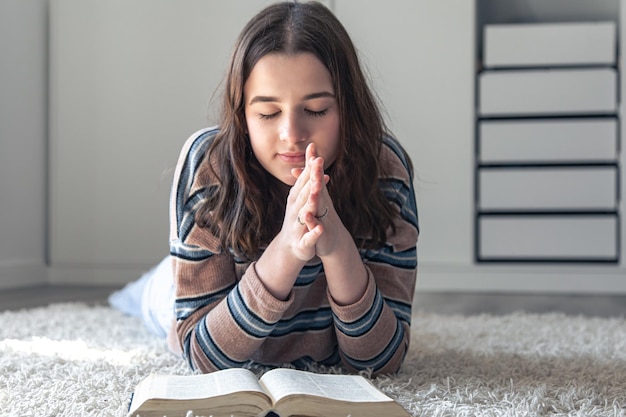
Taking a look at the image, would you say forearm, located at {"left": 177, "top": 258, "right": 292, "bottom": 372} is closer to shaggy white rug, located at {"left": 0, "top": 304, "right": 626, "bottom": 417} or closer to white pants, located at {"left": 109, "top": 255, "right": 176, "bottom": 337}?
shaggy white rug, located at {"left": 0, "top": 304, "right": 626, "bottom": 417}

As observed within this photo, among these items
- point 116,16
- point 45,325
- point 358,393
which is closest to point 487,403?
point 358,393

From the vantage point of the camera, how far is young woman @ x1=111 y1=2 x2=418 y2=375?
100 cm

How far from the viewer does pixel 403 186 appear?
3.89 feet

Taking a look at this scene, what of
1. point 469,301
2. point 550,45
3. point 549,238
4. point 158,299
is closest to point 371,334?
point 158,299

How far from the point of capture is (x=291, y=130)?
3.24 feet

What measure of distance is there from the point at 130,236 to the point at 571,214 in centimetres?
148

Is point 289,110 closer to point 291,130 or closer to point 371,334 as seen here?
point 291,130

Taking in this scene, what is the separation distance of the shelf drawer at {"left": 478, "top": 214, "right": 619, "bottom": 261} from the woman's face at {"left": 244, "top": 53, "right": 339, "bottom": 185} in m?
1.79

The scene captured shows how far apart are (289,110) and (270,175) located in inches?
5.8

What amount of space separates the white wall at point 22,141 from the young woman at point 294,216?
173cm

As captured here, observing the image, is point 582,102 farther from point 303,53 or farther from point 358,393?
point 358,393

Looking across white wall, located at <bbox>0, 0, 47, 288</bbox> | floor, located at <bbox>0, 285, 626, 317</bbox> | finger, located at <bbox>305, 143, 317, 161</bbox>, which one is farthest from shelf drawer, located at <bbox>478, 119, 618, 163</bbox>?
finger, located at <bbox>305, 143, 317, 161</bbox>

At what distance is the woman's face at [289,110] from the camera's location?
39.3 inches

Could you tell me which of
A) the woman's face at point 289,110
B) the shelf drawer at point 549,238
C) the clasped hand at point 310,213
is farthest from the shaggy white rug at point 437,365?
the shelf drawer at point 549,238
